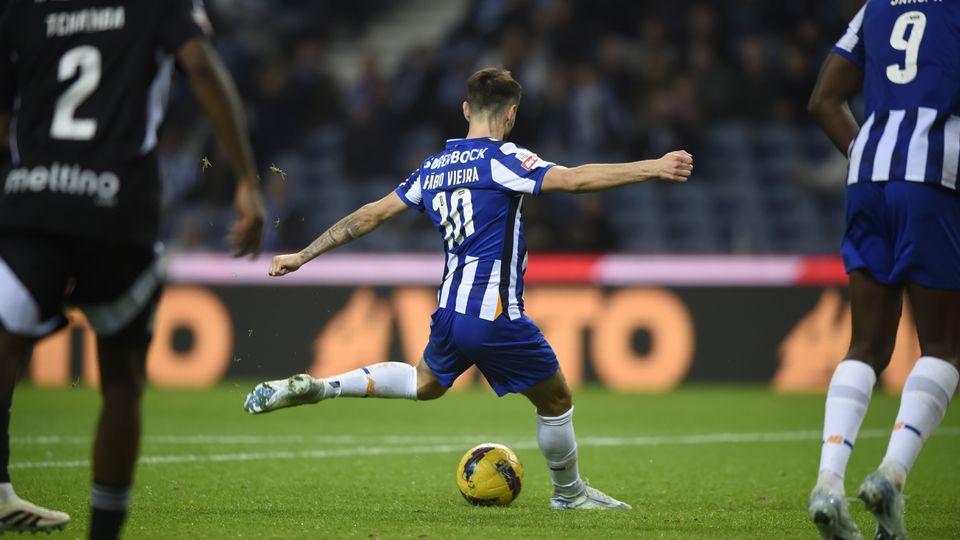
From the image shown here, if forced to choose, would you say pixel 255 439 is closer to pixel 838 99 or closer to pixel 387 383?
pixel 387 383

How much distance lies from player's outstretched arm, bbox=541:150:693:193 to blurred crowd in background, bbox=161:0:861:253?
8637 mm

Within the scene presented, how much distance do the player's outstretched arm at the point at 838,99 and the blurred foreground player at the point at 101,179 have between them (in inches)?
85.9

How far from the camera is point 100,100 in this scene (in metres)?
3.68

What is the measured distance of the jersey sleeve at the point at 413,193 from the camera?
575 centimetres

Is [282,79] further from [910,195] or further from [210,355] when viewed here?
[910,195]

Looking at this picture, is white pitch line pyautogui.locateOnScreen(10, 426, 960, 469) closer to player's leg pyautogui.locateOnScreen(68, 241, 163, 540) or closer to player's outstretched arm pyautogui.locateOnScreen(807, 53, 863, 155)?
player's leg pyautogui.locateOnScreen(68, 241, 163, 540)

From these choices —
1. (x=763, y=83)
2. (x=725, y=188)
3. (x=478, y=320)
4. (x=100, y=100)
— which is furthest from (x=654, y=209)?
(x=100, y=100)

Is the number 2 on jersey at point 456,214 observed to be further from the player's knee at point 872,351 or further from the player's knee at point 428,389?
the player's knee at point 872,351

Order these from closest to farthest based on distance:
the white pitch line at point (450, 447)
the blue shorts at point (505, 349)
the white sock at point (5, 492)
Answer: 1. the white sock at point (5, 492)
2. the blue shorts at point (505, 349)
3. the white pitch line at point (450, 447)

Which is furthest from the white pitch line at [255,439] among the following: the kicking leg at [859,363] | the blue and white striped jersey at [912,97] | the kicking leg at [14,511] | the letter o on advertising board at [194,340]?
the blue and white striped jersey at [912,97]

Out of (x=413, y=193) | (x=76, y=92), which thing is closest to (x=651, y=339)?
(x=413, y=193)

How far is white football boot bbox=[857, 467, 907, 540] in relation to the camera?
4.13m

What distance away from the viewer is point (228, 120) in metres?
3.65

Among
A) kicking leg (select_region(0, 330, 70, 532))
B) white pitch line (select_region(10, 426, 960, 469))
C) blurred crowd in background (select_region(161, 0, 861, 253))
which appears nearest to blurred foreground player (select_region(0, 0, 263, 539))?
kicking leg (select_region(0, 330, 70, 532))
